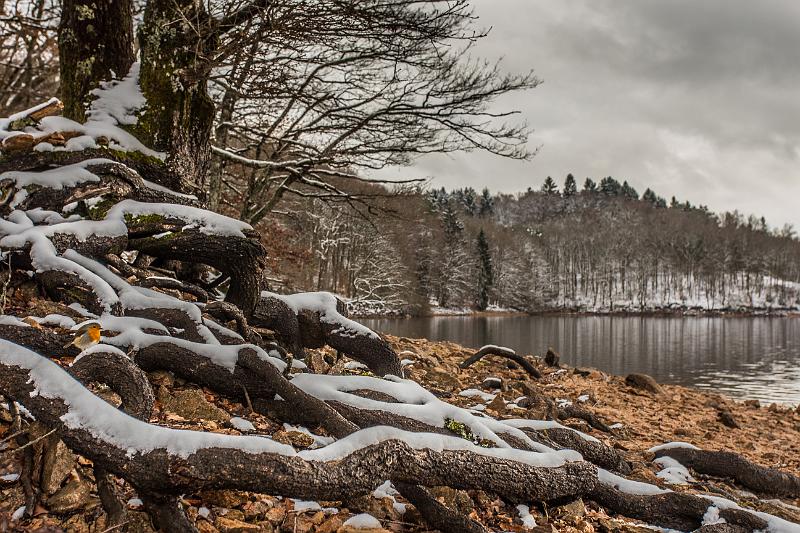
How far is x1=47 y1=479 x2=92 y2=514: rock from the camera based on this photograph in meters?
2.13

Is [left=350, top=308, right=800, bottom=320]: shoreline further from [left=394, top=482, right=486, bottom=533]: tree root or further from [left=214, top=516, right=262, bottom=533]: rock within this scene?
[left=214, top=516, right=262, bottom=533]: rock

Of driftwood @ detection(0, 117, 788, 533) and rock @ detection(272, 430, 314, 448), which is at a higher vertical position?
driftwood @ detection(0, 117, 788, 533)

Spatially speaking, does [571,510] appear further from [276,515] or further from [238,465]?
[238,465]

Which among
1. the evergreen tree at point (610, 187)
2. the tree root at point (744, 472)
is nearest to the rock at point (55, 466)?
the tree root at point (744, 472)

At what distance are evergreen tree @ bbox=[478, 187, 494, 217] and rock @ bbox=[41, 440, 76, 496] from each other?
135m

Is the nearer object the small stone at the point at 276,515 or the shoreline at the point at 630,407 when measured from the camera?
the small stone at the point at 276,515

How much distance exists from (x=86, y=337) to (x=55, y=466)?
31.6 inches

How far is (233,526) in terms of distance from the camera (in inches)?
90.7

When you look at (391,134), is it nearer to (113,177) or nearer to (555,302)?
(113,177)

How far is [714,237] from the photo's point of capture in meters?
102

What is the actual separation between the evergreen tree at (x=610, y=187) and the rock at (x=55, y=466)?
521 ft

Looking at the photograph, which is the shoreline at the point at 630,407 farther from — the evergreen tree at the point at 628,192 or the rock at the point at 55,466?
the evergreen tree at the point at 628,192

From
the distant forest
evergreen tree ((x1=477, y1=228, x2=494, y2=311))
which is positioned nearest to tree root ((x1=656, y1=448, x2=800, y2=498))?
the distant forest

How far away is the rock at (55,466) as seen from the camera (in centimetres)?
219
